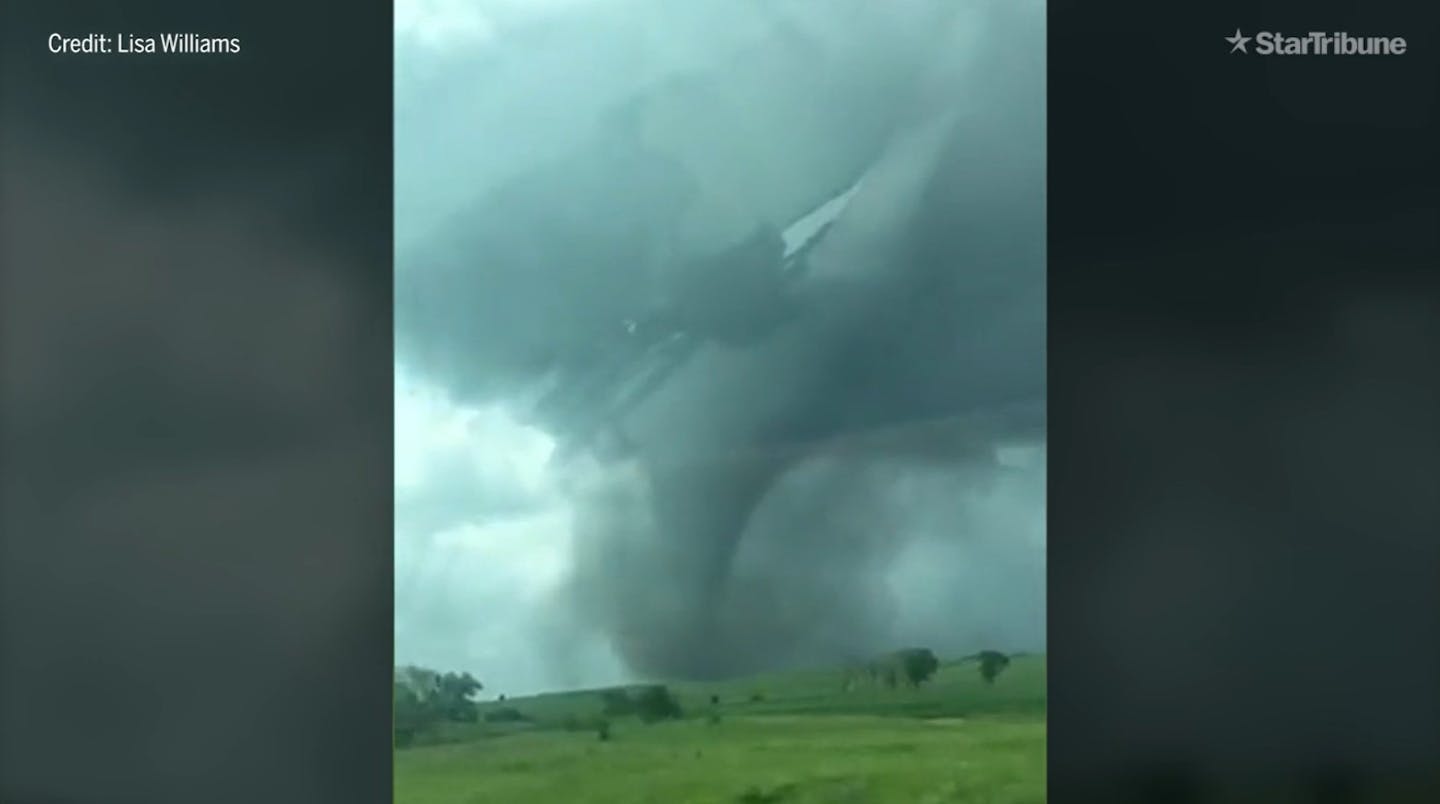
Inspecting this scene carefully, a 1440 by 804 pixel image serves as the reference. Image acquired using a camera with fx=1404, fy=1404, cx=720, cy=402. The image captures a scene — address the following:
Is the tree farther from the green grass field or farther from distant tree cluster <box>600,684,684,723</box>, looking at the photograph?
distant tree cluster <box>600,684,684,723</box>

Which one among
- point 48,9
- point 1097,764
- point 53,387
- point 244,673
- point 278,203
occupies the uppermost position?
point 48,9

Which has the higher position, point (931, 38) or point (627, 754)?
point (931, 38)

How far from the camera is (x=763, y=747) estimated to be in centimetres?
281

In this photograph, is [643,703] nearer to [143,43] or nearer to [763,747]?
[763,747]

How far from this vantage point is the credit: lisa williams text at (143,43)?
9.20 feet

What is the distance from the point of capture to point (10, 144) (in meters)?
2.80

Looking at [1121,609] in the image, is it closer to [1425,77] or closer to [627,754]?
[627,754]

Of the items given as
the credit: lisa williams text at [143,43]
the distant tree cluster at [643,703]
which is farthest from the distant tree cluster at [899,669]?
the credit: lisa williams text at [143,43]

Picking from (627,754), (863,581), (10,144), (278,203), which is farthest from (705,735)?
(10,144)

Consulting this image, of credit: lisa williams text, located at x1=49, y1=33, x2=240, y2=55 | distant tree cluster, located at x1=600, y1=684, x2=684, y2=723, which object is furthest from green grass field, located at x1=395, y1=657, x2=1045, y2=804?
credit: lisa williams text, located at x1=49, y1=33, x2=240, y2=55

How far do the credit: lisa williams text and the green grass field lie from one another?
143 cm

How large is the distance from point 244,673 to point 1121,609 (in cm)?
176

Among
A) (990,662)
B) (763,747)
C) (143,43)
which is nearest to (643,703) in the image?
(763,747)

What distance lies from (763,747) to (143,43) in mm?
1878
